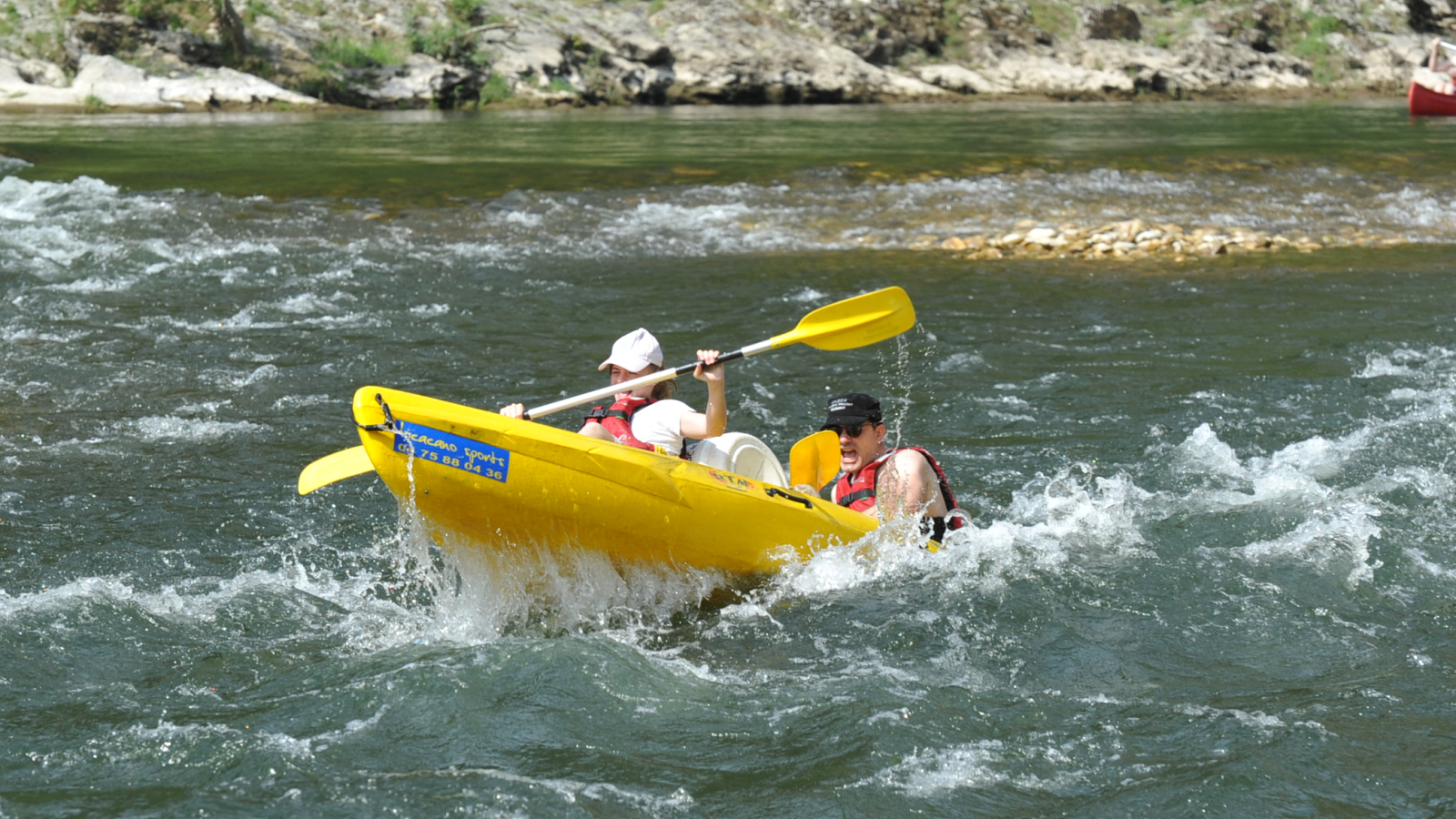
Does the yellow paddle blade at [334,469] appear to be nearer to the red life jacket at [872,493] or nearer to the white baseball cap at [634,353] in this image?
the white baseball cap at [634,353]

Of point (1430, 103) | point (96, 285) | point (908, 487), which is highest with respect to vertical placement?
point (1430, 103)

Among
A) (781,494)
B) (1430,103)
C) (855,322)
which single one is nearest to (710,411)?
(781,494)

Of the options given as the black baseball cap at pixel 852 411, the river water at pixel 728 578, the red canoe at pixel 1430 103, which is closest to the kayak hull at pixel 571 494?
the river water at pixel 728 578

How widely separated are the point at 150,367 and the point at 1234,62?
34450 mm

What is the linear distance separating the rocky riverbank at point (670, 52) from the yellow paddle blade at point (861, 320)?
23.5 m

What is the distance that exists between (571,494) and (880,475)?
1466mm

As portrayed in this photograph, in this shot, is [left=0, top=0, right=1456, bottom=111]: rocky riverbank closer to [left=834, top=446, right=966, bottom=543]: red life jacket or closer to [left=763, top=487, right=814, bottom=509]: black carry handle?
[left=834, top=446, right=966, bottom=543]: red life jacket

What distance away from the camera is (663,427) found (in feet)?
17.3

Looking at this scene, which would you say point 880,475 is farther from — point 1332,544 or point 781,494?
point 1332,544

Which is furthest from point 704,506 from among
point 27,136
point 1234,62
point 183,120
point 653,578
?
point 1234,62

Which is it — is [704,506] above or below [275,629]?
above

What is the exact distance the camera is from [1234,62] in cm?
3653

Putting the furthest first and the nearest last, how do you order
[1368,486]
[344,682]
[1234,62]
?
[1234,62] < [1368,486] < [344,682]

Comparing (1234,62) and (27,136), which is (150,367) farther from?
(1234,62)
